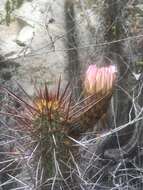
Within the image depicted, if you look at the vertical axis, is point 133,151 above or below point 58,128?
below

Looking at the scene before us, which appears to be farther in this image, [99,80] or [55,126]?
[99,80]

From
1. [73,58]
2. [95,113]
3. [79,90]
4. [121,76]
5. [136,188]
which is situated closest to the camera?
[95,113]

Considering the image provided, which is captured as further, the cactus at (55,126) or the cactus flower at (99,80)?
the cactus flower at (99,80)

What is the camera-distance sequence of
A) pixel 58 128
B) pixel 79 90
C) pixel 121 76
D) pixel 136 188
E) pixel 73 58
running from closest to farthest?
pixel 58 128 → pixel 136 188 → pixel 79 90 → pixel 121 76 → pixel 73 58

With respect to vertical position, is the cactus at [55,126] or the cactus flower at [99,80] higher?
the cactus flower at [99,80]

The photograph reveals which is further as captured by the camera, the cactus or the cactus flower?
the cactus flower

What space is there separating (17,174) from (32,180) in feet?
1.15

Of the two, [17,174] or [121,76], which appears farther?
[121,76]

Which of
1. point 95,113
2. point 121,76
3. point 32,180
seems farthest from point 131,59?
point 32,180

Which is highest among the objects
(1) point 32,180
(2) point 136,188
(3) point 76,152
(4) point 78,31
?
(4) point 78,31

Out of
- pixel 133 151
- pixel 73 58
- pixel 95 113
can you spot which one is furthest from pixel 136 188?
pixel 73 58

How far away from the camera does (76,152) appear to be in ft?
5.51

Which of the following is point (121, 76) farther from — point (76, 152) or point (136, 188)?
point (76, 152)

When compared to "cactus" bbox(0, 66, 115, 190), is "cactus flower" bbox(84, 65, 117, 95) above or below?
above
